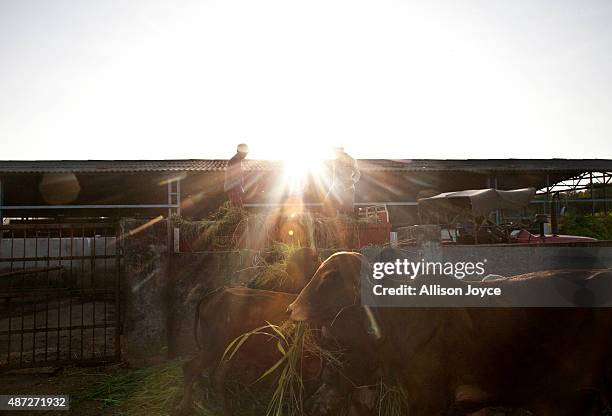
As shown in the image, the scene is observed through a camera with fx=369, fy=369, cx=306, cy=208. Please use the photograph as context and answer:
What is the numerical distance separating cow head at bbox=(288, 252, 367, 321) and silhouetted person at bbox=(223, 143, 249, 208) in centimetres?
407

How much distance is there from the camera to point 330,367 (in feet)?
11.1

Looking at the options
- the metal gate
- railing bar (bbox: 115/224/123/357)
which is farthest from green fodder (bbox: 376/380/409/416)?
railing bar (bbox: 115/224/123/357)

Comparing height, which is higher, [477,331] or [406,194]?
[406,194]

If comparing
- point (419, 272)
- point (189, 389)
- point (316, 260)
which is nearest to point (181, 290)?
point (189, 389)

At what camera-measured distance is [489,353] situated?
2.88m

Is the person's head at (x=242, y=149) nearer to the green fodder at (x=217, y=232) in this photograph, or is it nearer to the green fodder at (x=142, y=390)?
the green fodder at (x=217, y=232)

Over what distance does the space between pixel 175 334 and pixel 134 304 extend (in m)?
0.79

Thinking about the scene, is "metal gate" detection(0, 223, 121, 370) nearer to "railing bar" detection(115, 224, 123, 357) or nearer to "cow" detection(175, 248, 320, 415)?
"railing bar" detection(115, 224, 123, 357)

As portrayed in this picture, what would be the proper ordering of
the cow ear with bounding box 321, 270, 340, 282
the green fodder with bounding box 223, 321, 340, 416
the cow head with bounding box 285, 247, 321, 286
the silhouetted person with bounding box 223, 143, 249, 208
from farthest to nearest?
the silhouetted person with bounding box 223, 143, 249, 208, the cow head with bounding box 285, 247, 321, 286, the green fodder with bounding box 223, 321, 340, 416, the cow ear with bounding box 321, 270, 340, 282

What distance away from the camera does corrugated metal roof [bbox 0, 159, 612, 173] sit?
59.1ft

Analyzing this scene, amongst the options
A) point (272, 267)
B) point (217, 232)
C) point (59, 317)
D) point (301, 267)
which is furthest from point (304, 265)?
point (59, 317)

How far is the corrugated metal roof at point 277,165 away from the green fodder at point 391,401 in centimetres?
1685

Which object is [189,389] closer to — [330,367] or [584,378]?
[330,367]

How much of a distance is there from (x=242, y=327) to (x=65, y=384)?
2.95 m
